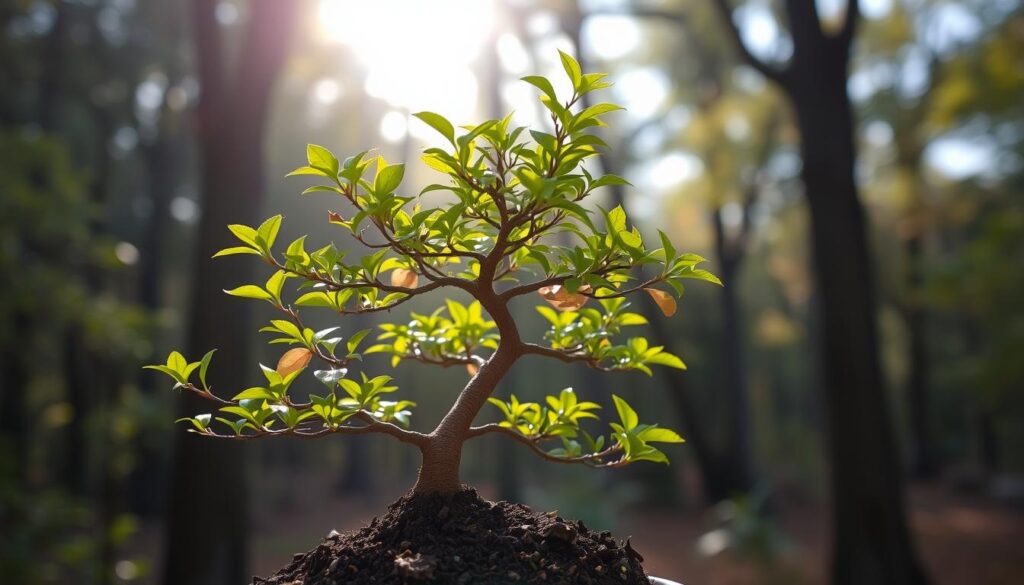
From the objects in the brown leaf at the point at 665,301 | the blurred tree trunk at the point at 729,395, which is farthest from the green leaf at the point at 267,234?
the blurred tree trunk at the point at 729,395

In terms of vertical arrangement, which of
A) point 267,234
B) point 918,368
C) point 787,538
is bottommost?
point 787,538

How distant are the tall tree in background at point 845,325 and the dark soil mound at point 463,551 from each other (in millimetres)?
4170

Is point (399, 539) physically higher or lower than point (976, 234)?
lower

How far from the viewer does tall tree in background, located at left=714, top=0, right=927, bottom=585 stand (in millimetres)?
4824

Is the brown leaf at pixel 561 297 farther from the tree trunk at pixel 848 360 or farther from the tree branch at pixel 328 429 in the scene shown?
the tree trunk at pixel 848 360

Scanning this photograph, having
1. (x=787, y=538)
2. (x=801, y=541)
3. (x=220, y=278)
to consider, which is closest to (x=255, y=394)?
(x=220, y=278)

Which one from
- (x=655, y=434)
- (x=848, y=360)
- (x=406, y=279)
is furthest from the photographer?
(x=848, y=360)

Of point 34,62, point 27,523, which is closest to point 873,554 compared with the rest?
point 27,523

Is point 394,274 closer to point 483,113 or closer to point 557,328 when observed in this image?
point 557,328

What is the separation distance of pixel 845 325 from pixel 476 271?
4338mm

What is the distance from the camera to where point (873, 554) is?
15.7 feet

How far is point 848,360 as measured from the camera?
16.6ft

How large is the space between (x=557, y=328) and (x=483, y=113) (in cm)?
1196

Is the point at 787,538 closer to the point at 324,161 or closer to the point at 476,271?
the point at 476,271
